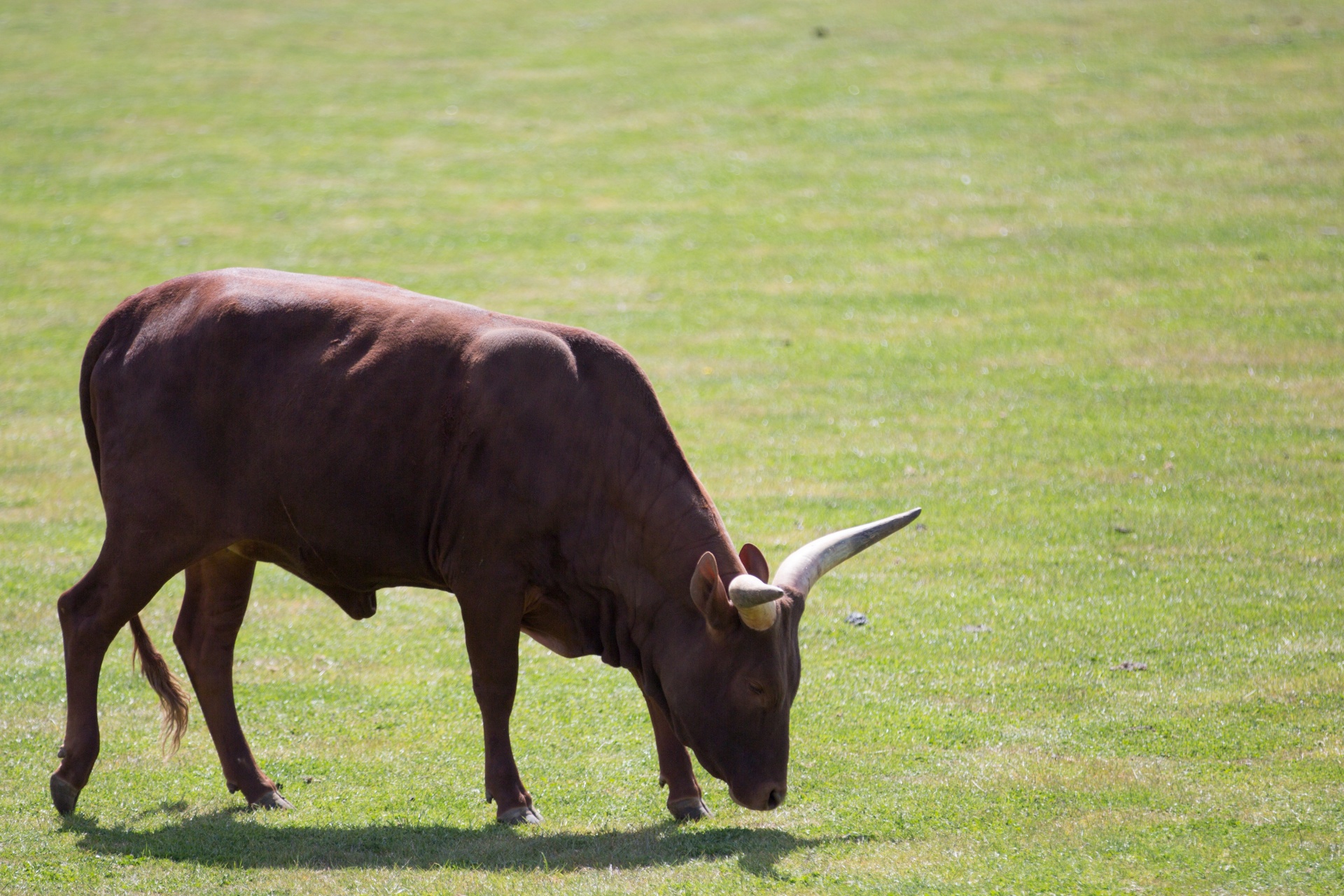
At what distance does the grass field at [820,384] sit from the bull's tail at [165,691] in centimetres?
19

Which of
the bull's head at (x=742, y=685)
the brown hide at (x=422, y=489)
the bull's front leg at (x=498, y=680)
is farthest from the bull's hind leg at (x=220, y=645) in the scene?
the bull's head at (x=742, y=685)

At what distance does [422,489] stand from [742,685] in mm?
1987

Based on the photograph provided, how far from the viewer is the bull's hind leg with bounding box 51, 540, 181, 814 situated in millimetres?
7867

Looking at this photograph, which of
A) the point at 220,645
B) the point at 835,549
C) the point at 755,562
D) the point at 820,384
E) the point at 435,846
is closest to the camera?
the point at 435,846

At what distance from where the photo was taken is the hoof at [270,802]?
797 centimetres

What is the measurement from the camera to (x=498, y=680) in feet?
25.0

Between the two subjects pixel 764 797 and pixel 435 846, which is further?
pixel 435 846

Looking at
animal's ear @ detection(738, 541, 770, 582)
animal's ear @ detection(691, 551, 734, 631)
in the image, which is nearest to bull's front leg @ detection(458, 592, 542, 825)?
animal's ear @ detection(691, 551, 734, 631)

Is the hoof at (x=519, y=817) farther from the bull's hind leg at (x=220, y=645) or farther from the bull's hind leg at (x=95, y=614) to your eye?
the bull's hind leg at (x=95, y=614)

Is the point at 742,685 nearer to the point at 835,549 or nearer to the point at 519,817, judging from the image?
the point at 835,549

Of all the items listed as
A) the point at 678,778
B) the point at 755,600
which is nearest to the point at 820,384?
the point at 678,778

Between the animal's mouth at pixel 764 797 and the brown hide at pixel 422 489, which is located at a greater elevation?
the brown hide at pixel 422 489

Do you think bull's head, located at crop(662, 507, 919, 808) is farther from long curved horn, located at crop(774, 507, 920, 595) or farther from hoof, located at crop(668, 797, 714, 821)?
hoof, located at crop(668, 797, 714, 821)

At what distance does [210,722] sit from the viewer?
328 inches
